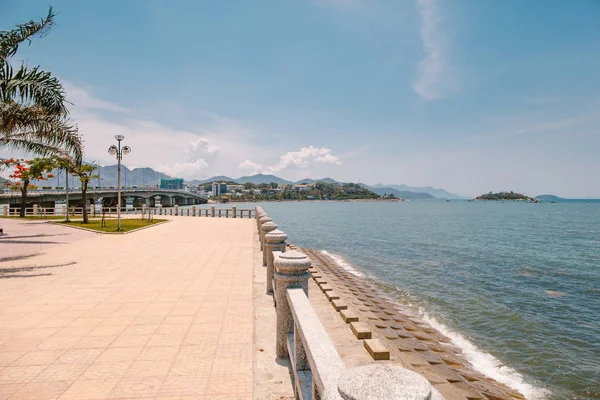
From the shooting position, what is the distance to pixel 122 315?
6477 millimetres

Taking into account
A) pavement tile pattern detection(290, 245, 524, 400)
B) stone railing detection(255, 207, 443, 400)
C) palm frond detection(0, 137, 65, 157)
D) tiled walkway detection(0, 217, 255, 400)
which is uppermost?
palm frond detection(0, 137, 65, 157)

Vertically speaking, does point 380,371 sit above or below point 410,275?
above

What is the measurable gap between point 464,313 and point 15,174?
38.9m

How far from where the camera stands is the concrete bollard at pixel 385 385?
4.60ft

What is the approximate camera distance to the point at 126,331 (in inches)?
225

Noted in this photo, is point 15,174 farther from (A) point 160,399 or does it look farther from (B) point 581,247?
(B) point 581,247

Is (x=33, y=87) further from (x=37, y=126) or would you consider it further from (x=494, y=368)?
(x=494, y=368)

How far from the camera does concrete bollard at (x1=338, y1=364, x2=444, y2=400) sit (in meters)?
1.40

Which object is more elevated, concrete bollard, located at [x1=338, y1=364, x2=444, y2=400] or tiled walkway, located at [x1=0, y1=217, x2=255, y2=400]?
concrete bollard, located at [x1=338, y1=364, x2=444, y2=400]

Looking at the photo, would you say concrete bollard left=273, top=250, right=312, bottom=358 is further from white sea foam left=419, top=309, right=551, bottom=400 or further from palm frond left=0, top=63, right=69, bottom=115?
palm frond left=0, top=63, right=69, bottom=115

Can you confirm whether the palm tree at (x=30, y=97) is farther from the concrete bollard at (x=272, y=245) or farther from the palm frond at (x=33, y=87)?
the concrete bollard at (x=272, y=245)

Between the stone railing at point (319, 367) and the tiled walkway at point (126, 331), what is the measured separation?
1.03 m

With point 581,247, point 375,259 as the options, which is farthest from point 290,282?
point 581,247

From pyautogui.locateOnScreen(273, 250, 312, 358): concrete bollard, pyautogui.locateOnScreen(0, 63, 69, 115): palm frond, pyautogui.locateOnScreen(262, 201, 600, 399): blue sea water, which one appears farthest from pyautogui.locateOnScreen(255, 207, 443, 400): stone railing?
pyautogui.locateOnScreen(0, 63, 69, 115): palm frond
